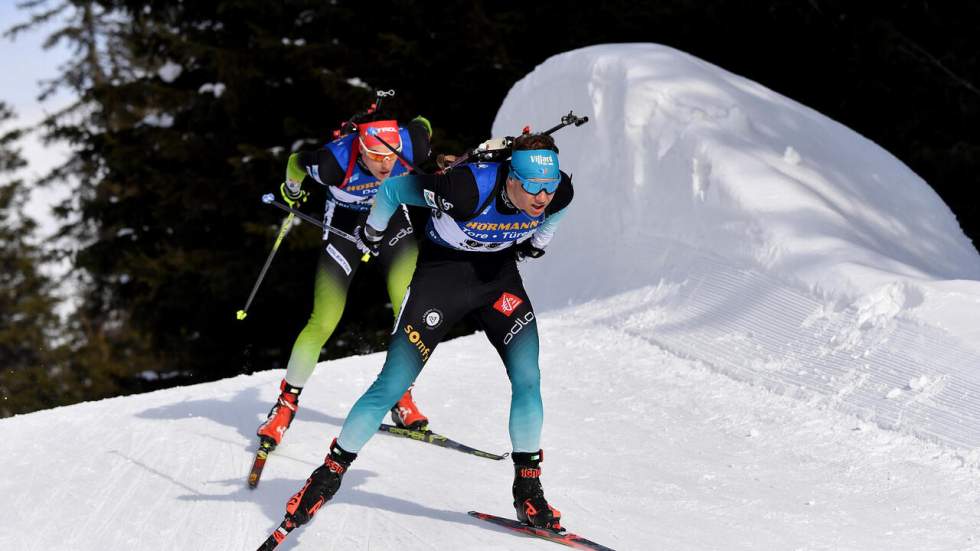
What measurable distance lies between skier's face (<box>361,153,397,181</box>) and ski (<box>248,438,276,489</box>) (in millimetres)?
1692

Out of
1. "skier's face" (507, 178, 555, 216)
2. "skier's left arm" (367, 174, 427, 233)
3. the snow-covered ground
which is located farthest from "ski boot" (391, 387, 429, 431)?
"skier's face" (507, 178, 555, 216)

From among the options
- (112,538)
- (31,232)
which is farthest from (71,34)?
(112,538)

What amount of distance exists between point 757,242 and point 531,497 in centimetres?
417

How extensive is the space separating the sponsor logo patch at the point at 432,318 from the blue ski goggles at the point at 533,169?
0.74m

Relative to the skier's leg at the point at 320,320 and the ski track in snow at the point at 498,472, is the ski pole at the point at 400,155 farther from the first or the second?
the ski track in snow at the point at 498,472

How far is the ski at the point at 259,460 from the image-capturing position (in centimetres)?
589

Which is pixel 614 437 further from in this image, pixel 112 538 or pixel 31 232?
pixel 31 232

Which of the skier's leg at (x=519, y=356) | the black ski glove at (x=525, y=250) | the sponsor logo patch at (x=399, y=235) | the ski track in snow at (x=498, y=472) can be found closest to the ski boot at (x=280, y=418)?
the ski track in snow at (x=498, y=472)

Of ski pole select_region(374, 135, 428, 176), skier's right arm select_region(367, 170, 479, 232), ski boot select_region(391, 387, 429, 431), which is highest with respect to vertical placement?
ski pole select_region(374, 135, 428, 176)

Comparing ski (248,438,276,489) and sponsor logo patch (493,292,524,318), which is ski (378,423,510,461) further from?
sponsor logo patch (493,292,524,318)

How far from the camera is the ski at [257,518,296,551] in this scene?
4695 millimetres

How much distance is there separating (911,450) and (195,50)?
12.9 meters

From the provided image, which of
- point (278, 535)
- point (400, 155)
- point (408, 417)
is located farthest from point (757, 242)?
point (278, 535)

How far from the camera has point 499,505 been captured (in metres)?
5.61
